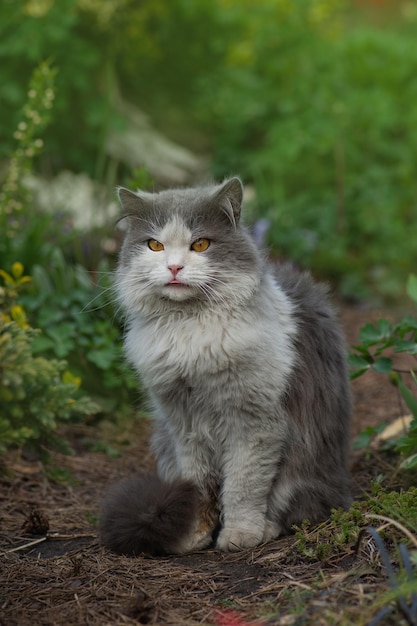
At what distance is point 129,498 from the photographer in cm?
282

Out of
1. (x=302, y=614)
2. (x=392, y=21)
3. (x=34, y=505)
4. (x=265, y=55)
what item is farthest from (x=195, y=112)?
(x=302, y=614)

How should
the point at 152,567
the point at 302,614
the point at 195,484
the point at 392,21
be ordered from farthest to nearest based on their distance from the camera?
1. the point at 392,21
2. the point at 195,484
3. the point at 152,567
4. the point at 302,614

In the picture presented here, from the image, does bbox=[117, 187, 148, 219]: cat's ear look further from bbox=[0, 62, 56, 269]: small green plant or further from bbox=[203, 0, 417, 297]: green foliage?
bbox=[203, 0, 417, 297]: green foliage

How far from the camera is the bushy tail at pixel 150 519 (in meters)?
2.74

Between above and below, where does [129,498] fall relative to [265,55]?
below

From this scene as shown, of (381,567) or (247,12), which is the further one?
(247,12)

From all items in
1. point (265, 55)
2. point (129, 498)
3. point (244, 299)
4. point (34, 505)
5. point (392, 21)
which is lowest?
point (34, 505)

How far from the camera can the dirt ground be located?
2.15 m

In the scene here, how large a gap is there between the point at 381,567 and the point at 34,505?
5.58ft

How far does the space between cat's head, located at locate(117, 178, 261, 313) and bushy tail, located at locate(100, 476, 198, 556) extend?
27.0 inches

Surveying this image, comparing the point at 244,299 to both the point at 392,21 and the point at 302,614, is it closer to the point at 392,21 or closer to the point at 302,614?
the point at 302,614

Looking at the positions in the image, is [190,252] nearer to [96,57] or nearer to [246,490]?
[246,490]

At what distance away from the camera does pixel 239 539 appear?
2.82m

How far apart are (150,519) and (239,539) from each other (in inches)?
13.7
